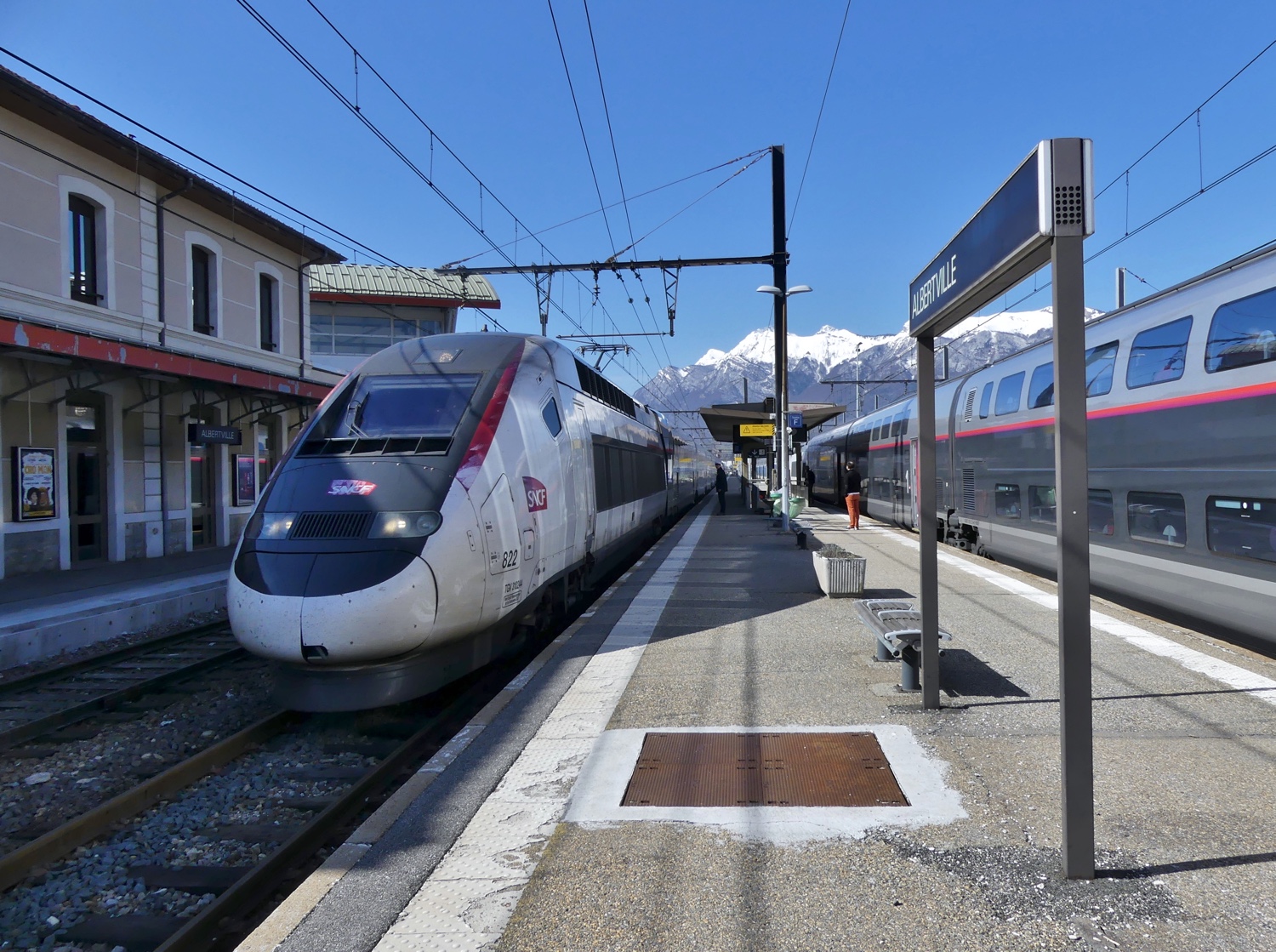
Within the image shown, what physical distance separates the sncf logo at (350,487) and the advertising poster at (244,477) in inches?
535

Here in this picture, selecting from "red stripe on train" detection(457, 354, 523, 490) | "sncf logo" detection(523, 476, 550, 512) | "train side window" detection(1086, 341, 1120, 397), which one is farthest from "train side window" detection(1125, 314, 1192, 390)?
"red stripe on train" detection(457, 354, 523, 490)

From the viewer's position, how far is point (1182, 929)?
305cm

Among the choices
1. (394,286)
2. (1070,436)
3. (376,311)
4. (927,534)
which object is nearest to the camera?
(1070,436)

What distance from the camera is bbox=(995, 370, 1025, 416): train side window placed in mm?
12594

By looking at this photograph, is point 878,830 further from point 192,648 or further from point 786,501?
point 786,501

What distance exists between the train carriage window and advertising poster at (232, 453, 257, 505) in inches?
593

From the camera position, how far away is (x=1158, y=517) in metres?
8.31

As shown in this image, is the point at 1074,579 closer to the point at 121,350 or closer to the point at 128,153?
the point at 121,350

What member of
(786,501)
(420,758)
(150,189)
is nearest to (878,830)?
(420,758)

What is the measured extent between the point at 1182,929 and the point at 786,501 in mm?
15725

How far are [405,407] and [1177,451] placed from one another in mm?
7070

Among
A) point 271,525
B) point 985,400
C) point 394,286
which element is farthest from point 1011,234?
point 394,286

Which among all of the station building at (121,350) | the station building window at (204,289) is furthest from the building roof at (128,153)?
the station building window at (204,289)

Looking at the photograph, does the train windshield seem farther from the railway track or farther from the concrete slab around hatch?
the concrete slab around hatch
